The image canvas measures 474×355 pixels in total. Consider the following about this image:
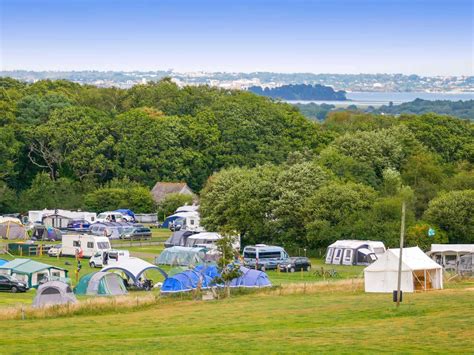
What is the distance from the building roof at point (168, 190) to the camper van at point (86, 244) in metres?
28.1

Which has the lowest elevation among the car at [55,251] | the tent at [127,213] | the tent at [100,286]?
the tent at [127,213]

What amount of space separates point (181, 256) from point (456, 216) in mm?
15495

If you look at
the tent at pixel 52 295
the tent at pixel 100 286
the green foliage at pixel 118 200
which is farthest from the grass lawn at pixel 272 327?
the green foliage at pixel 118 200

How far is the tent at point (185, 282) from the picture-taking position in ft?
136

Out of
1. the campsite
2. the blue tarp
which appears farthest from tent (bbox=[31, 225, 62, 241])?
the blue tarp

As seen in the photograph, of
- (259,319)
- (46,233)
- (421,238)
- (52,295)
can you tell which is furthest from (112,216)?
(259,319)

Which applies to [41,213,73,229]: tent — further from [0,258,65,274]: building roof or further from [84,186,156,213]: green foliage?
[0,258,65,274]: building roof

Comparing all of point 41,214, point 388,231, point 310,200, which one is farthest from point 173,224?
point 388,231

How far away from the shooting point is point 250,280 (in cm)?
4281

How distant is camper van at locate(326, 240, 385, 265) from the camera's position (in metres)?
54.7

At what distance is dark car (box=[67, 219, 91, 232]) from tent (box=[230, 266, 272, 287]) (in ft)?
96.2

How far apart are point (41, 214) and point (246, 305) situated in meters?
40.5

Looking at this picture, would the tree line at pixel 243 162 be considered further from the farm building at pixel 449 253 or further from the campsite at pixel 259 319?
the campsite at pixel 259 319

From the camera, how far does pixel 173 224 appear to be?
75.4m
